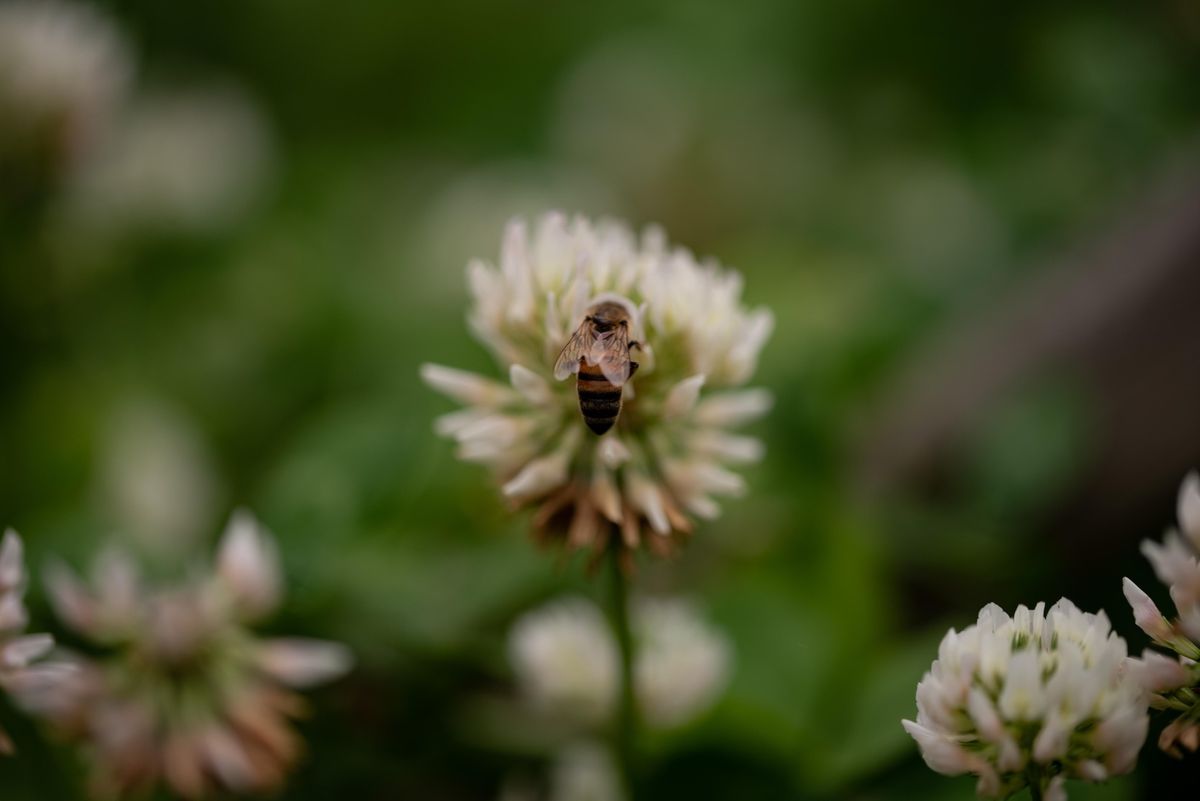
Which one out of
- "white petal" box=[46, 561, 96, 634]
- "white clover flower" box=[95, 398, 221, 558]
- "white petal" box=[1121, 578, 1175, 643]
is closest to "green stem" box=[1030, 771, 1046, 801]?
"white petal" box=[1121, 578, 1175, 643]

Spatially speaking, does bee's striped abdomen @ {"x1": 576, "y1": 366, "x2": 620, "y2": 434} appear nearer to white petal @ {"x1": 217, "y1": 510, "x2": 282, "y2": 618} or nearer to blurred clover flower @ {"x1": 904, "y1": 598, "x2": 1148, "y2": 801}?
blurred clover flower @ {"x1": 904, "y1": 598, "x2": 1148, "y2": 801}

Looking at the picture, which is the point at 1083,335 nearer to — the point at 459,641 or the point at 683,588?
the point at 683,588

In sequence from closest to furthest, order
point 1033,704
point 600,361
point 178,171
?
point 1033,704 → point 600,361 → point 178,171

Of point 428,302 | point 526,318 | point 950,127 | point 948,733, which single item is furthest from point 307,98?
point 948,733

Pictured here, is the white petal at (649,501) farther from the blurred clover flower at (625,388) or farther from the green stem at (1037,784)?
the green stem at (1037,784)

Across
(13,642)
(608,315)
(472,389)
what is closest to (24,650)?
(13,642)

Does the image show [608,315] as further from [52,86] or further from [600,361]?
[52,86]
